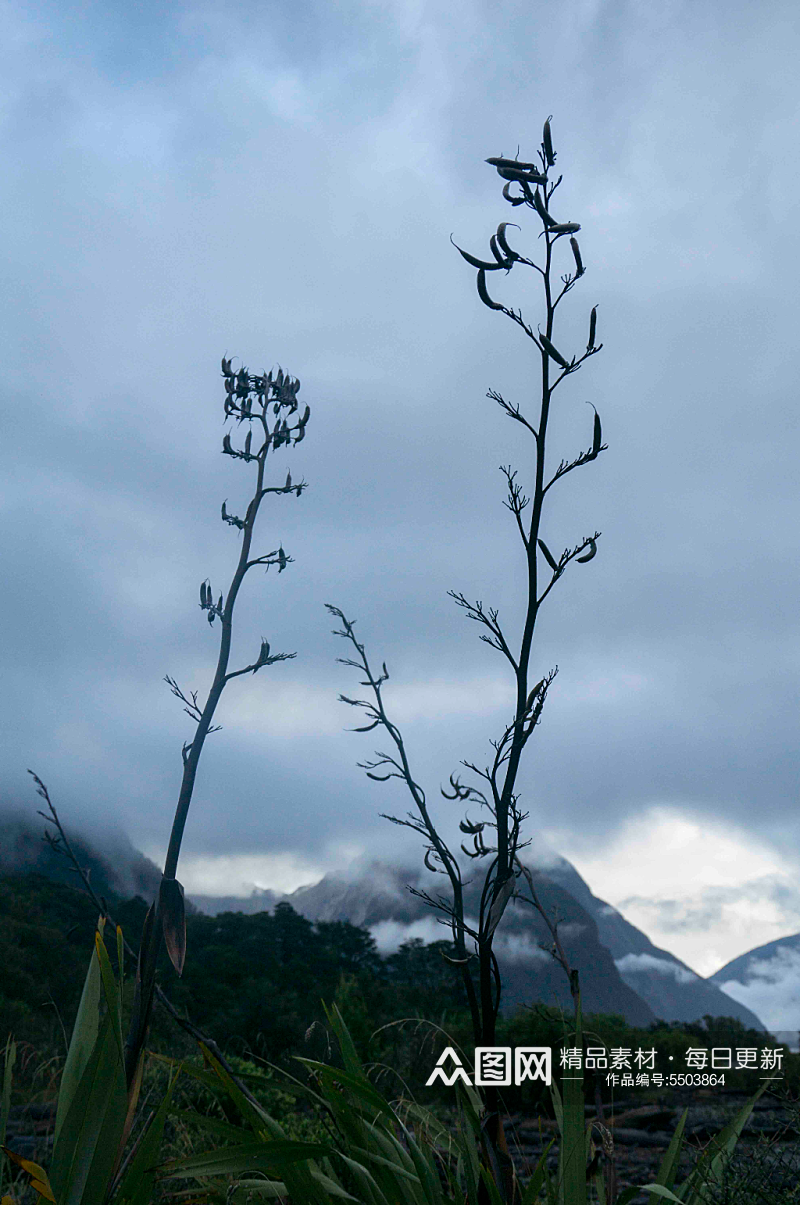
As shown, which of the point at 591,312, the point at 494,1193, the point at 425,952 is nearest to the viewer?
the point at 494,1193

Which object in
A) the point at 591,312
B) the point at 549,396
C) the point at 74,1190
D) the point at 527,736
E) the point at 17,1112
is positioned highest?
the point at 591,312

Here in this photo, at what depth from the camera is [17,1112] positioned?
22.7ft

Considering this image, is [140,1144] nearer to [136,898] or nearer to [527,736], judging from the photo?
[527,736]

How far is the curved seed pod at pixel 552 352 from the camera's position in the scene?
1.96 m

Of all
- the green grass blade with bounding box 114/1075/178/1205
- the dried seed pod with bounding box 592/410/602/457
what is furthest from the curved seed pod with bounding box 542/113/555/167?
the green grass blade with bounding box 114/1075/178/1205

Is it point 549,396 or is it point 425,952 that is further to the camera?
point 425,952

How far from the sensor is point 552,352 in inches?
77.1

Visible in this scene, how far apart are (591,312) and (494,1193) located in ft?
5.83

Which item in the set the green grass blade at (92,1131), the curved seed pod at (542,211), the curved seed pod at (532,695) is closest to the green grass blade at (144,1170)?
the green grass blade at (92,1131)

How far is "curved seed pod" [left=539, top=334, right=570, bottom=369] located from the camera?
1958 mm

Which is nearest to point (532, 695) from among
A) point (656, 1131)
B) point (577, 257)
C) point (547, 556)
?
point (547, 556)

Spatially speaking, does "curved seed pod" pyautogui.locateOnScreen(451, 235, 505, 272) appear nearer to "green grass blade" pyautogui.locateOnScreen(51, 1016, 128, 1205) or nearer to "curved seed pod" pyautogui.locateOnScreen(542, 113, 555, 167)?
"curved seed pod" pyautogui.locateOnScreen(542, 113, 555, 167)

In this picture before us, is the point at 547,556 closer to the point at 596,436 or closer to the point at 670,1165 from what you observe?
the point at 596,436

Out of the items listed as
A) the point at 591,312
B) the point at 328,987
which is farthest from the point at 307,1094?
the point at 328,987
